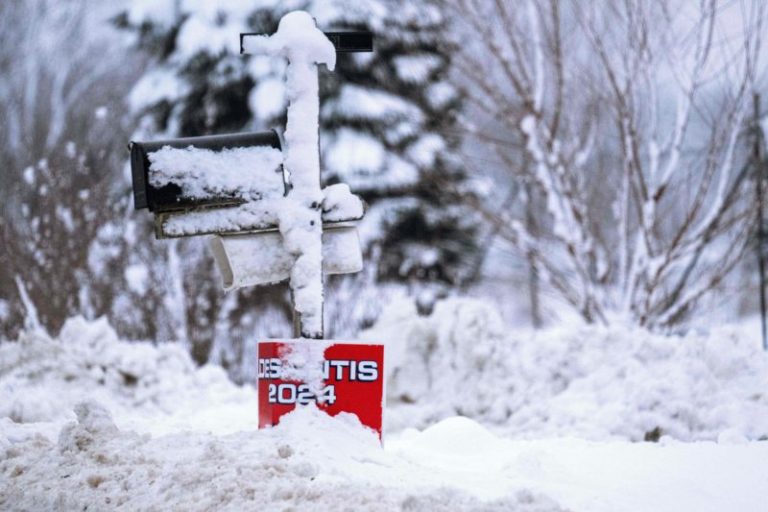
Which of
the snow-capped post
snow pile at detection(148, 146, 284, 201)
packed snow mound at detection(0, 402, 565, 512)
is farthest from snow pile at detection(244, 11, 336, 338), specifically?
packed snow mound at detection(0, 402, 565, 512)

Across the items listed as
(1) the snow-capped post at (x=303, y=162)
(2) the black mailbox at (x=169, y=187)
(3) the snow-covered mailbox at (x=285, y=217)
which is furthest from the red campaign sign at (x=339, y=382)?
(2) the black mailbox at (x=169, y=187)

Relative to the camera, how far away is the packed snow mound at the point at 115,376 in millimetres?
8289

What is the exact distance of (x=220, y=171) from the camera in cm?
499

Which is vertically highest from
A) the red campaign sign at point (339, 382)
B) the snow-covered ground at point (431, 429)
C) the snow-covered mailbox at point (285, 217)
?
the snow-covered mailbox at point (285, 217)

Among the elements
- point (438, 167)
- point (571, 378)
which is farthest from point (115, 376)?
point (438, 167)

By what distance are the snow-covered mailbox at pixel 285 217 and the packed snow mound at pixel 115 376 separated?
300 centimetres

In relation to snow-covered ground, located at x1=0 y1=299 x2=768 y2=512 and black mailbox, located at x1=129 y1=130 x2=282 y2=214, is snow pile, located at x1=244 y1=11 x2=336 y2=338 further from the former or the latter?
snow-covered ground, located at x1=0 y1=299 x2=768 y2=512

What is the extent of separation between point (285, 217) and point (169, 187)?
61 cm

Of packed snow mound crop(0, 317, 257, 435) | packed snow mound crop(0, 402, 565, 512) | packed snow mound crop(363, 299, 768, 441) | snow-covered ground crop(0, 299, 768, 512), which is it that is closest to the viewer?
packed snow mound crop(0, 402, 565, 512)

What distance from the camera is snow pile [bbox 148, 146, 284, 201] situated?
489 cm

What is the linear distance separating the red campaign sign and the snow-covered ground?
3.3 inches

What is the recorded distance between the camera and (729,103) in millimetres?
8844

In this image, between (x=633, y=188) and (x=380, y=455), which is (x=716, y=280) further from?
(x=380, y=455)

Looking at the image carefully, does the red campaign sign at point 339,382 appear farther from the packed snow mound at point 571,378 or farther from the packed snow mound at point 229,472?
the packed snow mound at point 571,378
